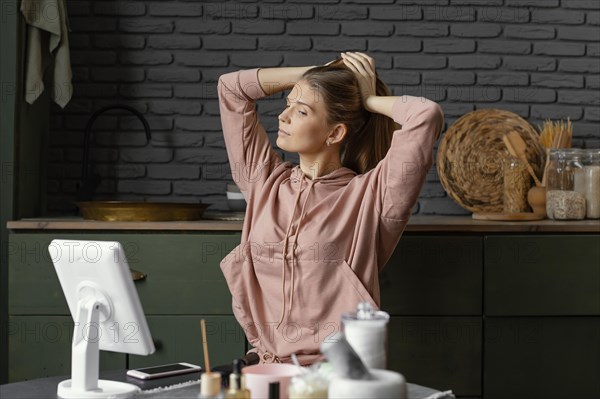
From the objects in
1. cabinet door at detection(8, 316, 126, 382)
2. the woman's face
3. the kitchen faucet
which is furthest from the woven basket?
cabinet door at detection(8, 316, 126, 382)

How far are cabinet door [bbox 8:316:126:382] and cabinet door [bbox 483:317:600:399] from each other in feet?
4.63

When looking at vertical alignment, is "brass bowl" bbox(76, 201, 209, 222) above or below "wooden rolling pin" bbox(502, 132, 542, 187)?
below

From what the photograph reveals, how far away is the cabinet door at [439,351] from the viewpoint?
282cm

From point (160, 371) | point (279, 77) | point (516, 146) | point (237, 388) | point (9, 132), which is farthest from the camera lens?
point (516, 146)

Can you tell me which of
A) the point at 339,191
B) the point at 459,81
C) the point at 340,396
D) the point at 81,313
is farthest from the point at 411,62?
the point at 340,396

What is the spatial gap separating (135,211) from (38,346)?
59 centimetres

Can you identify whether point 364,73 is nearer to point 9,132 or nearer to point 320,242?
point 320,242

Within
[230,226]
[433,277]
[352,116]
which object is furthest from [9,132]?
[433,277]

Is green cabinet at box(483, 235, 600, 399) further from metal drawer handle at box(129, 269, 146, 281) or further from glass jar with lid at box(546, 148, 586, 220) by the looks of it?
metal drawer handle at box(129, 269, 146, 281)

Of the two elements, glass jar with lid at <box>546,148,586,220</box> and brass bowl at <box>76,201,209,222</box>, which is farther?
glass jar with lid at <box>546,148,586,220</box>

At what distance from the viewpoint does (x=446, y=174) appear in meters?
3.26

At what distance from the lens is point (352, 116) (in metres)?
2.46

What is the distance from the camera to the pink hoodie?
225 centimetres

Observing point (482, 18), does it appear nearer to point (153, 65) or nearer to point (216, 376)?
point (153, 65)
